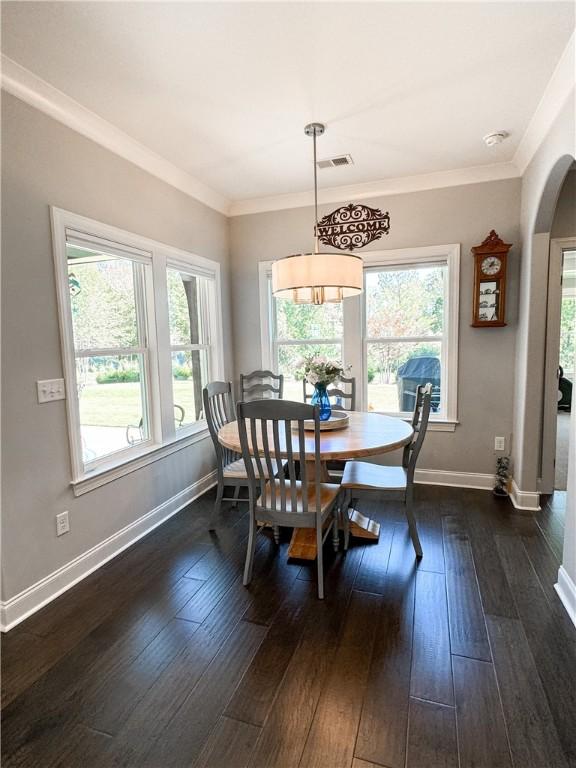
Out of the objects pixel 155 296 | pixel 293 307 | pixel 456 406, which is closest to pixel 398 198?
pixel 293 307

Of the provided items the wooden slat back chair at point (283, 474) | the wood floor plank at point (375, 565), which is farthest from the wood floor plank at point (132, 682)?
the wood floor plank at point (375, 565)

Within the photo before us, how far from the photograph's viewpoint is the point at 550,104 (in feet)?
7.60

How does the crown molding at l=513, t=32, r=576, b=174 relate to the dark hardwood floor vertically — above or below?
above

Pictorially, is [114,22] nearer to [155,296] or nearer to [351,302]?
[155,296]

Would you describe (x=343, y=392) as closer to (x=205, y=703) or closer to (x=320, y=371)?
(x=320, y=371)

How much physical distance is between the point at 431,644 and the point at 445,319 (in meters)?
2.64

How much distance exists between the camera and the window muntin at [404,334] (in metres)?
3.70

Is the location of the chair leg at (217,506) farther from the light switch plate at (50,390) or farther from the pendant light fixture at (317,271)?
the pendant light fixture at (317,271)

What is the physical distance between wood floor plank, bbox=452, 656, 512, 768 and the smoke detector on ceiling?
3092 millimetres

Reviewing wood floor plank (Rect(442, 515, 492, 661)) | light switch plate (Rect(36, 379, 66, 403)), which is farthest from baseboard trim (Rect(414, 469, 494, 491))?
light switch plate (Rect(36, 379, 66, 403))

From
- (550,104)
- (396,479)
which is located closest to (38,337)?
(396,479)

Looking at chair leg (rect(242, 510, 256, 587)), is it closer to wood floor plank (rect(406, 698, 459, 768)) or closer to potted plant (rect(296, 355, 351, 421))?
potted plant (rect(296, 355, 351, 421))

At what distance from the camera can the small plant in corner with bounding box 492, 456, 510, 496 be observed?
345 centimetres

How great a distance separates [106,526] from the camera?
261 cm
